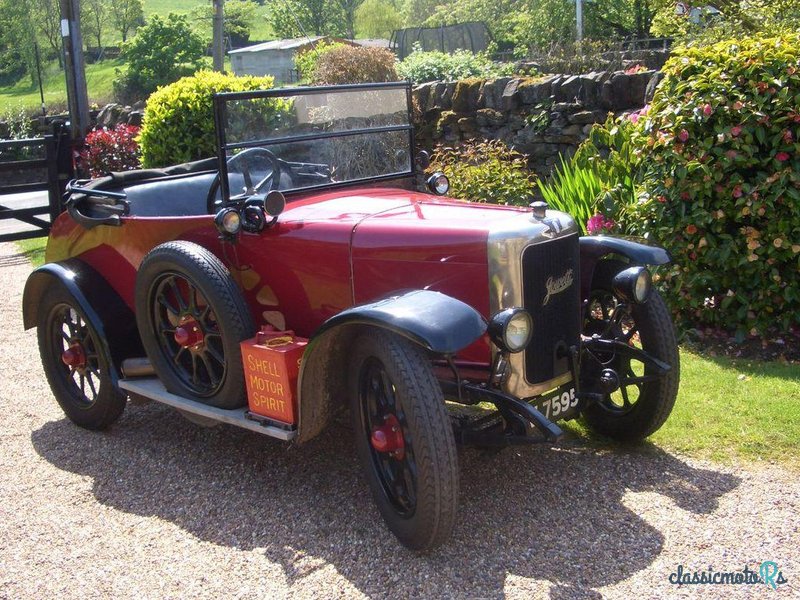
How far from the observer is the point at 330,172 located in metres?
4.53

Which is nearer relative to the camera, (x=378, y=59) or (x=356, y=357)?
(x=356, y=357)

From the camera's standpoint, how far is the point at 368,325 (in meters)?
3.37

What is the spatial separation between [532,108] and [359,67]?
527cm

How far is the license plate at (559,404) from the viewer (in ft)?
11.8

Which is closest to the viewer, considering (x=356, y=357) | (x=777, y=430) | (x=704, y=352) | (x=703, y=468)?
(x=356, y=357)

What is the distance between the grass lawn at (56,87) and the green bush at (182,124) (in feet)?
103

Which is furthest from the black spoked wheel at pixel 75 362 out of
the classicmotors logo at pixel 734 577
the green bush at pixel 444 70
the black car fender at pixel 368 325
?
the green bush at pixel 444 70

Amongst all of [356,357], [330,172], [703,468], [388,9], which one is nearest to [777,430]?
[703,468]

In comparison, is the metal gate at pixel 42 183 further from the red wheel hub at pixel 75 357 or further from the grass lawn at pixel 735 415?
the grass lawn at pixel 735 415

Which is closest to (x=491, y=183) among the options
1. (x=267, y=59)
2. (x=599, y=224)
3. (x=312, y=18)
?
(x=599, y=224)

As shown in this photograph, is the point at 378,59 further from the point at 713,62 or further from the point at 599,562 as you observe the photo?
the point at 599,562

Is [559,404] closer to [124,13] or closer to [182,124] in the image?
[182,124]

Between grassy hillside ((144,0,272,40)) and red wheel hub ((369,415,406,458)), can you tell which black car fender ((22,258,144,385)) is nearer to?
red wheel hub ((369,415,406,458))

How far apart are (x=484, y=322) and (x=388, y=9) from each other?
2585 inches
